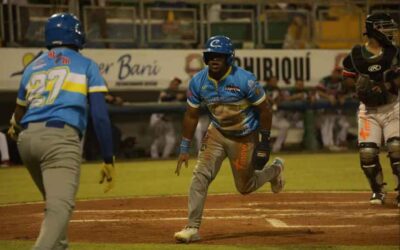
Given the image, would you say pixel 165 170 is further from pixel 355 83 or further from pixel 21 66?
pixel 355 83

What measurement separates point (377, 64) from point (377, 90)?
1.05 feet

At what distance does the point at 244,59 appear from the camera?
62.0 feet

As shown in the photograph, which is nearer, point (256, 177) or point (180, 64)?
point (256, 177)

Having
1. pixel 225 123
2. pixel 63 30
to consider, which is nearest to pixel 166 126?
pixel 225 123

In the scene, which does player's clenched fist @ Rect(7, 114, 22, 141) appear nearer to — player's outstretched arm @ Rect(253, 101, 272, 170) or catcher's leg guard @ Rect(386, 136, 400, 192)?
player's outstretched arm @ Rect(253, 101, 272, 170)

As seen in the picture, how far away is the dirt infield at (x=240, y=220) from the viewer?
7.34 m

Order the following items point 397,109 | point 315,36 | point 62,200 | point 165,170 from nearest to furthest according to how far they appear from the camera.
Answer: point 62,200 → point 397,109 → point 165,170 → point 315,36

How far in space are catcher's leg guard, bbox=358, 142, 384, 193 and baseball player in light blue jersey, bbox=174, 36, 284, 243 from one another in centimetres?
228

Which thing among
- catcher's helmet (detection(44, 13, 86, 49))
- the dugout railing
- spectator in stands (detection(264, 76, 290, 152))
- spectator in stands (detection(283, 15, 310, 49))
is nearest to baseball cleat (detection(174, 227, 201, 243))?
catcher's helmet (detection(44, 13, 86, 49))

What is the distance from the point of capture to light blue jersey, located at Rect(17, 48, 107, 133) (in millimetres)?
4984

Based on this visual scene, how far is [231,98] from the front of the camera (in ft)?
24.0

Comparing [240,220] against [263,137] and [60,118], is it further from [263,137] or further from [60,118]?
[60,118]

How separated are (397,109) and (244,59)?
9721 mm

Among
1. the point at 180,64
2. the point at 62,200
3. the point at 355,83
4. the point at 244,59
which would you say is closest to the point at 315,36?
the point at 244,59
